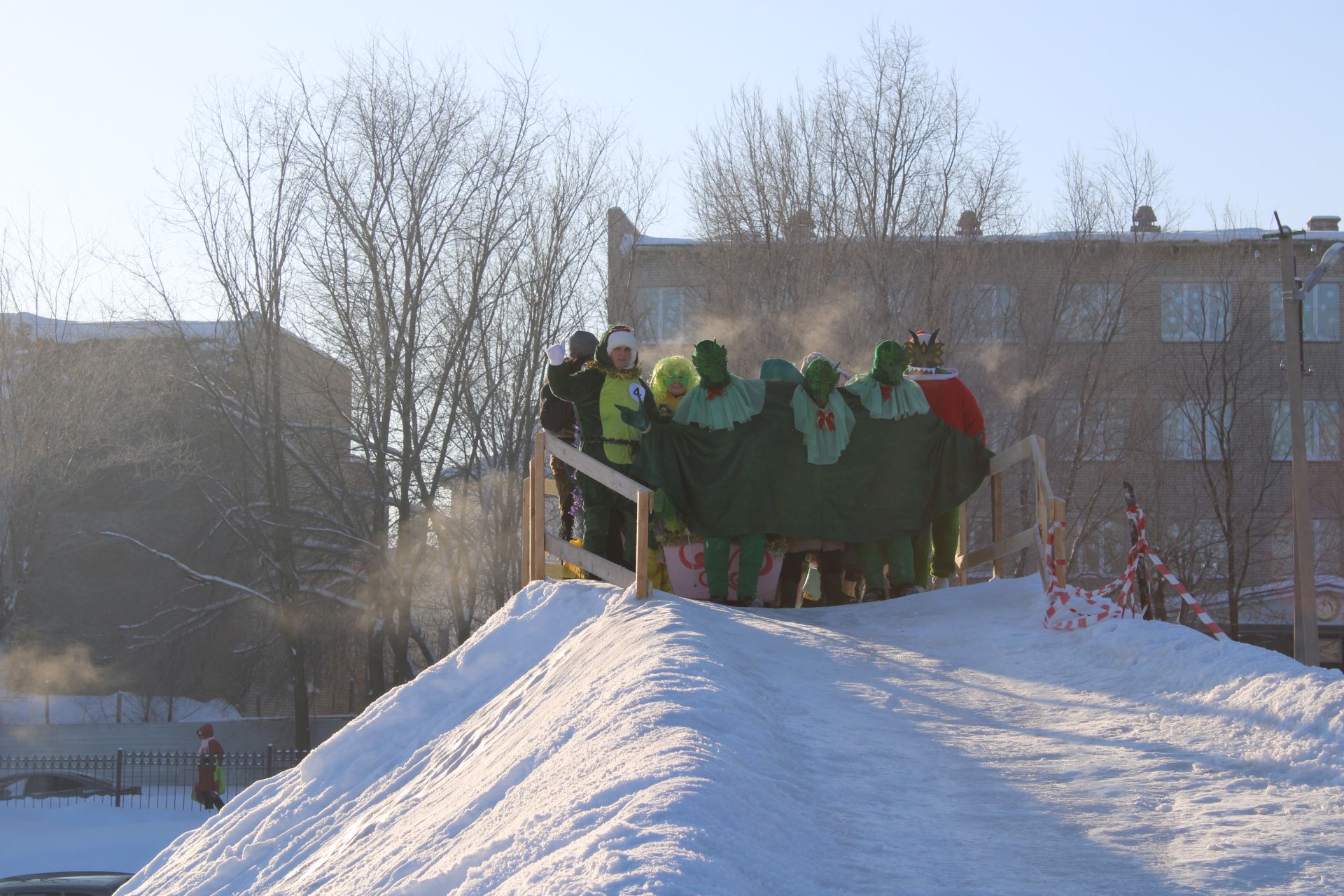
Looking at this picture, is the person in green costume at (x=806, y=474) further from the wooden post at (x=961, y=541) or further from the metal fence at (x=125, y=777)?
the metal fence at (x=125, y=777)

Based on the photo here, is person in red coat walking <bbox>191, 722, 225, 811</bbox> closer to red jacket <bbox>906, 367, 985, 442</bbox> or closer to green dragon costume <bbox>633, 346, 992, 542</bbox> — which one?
green dragon costume <bbox>633, 346, 992, 542</bbox>

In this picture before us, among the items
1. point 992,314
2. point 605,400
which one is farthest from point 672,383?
point 992,314

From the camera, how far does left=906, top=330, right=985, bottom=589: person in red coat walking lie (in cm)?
1058

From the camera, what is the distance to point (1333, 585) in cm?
3084

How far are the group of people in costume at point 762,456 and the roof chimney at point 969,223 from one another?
16.9m

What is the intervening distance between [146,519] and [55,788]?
417 inches

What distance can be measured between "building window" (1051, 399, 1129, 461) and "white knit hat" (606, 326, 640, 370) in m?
18.5

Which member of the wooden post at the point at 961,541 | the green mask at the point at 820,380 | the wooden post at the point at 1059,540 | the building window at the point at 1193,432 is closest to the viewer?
the wooden post at the point at 1059,540

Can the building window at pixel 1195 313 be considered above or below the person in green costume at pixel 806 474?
above

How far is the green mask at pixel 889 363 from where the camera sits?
10.1 meters

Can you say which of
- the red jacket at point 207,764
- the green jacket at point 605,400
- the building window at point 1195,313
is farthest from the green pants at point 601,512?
the building window at point 1195,313

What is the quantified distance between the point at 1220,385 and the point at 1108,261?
17.1 ft

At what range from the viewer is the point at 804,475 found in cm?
1002

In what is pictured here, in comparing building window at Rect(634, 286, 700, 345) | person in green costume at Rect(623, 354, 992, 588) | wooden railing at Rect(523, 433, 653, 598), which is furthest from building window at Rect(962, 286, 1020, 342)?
wooden railing at Rect(523, 433, 653, 598)
